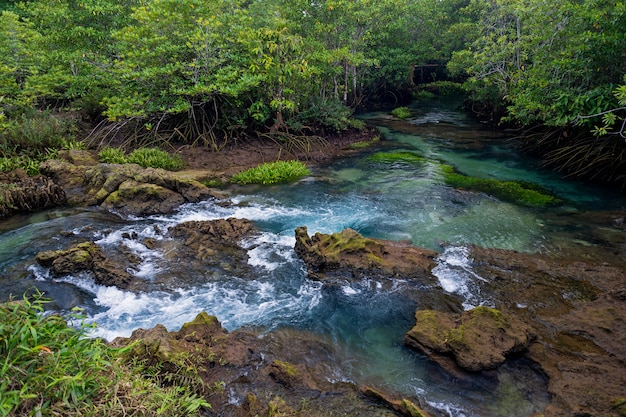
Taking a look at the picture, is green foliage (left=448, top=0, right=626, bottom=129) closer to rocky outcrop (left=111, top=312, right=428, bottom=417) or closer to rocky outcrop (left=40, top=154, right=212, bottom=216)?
rocky outcrop (left=111, top=312, right=428, bottom=417)

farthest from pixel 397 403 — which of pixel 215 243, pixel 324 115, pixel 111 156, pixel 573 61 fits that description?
pixel 324 115

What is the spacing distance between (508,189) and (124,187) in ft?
39.7

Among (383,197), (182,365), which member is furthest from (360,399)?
(383,197)

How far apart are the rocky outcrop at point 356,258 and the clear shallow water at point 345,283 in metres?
0.28

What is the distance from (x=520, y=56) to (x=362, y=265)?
14249 millimetres

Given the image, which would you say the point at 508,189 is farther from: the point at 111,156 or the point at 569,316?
the point at 111,156

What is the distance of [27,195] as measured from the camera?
10516 mm

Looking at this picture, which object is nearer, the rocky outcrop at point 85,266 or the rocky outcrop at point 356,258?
the rocky outcrop at point 85,266

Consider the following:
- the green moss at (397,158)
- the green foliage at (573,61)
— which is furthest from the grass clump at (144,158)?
the green foliage at (573,61)

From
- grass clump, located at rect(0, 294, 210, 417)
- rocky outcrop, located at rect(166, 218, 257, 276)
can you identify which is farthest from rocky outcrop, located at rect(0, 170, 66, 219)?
grass clump, located at rect(0, 294, 210, 417)

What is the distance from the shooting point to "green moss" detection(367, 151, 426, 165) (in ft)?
54.0

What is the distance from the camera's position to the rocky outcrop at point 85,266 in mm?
7336

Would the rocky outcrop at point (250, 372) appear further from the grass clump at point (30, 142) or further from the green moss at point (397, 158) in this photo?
the green moss at point (397, 158)

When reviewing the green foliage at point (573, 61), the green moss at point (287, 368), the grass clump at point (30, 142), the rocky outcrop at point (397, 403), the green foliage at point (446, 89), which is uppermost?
the green foliage at point (573, 61)
